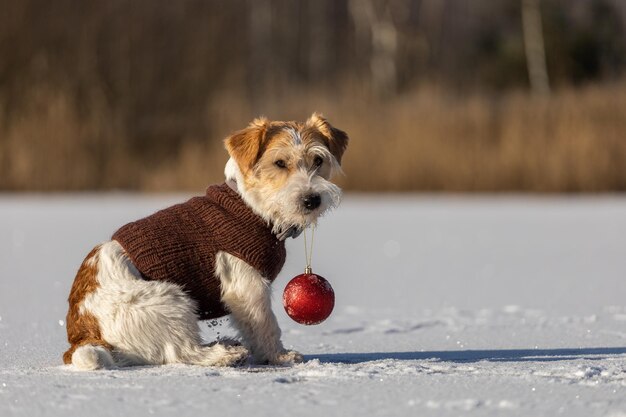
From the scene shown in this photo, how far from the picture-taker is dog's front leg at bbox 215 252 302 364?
173 inches

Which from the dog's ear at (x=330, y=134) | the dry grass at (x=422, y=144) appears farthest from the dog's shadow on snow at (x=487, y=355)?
the dry grass at (x=422, y=144)

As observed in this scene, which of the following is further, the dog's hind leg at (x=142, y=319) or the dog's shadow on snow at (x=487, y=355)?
the dog's shadow on snow at (x=487, y=355)

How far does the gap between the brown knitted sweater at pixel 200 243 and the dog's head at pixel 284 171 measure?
9cm

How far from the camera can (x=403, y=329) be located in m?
5.78

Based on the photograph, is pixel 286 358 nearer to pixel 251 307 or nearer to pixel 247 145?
pixel 251 307

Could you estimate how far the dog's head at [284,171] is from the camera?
177 inches

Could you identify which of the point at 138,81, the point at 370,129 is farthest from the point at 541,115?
the point at 138,81

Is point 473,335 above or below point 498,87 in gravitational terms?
below

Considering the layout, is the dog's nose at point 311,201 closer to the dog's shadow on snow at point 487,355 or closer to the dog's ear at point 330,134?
the dog's ear at point 330,134

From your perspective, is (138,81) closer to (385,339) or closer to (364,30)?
(364,30)

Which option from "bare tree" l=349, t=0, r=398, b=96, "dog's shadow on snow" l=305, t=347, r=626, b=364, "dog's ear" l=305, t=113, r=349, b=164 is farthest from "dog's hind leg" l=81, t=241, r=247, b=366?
"bare tree" l=349, t=0, r=398, b=96

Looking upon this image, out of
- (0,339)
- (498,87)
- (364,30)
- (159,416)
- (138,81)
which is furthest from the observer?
(364,30)

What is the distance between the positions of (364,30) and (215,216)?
26272 millimetres

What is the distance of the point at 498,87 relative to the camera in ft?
85.7
